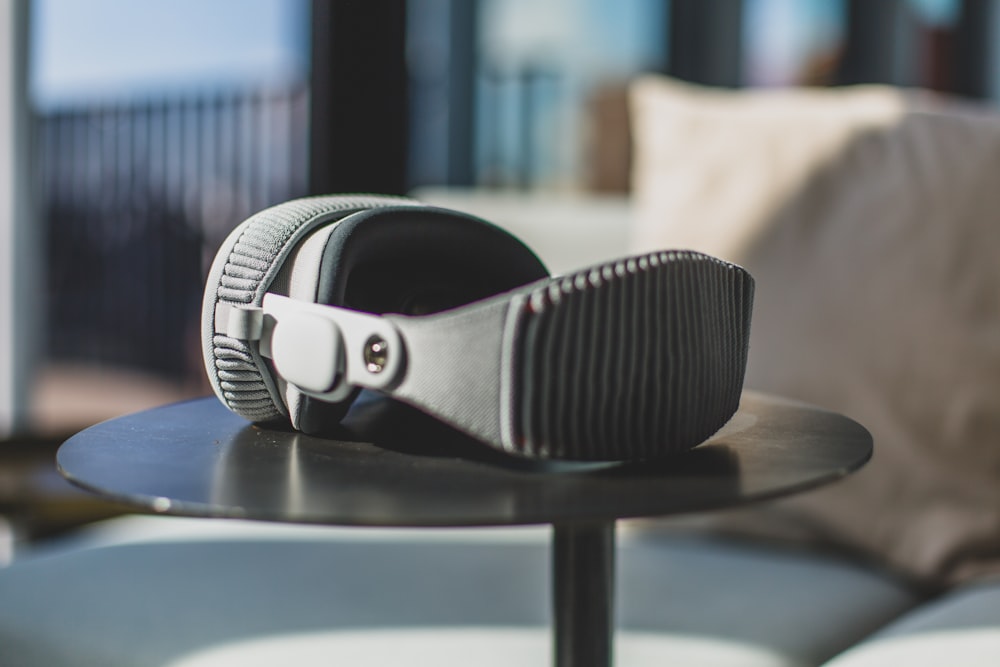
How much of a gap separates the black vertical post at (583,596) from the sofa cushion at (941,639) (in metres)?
0.27

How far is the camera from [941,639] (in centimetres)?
73

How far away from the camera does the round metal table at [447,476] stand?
0.40 metres

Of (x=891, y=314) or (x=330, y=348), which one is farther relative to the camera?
(x=891, y=314)

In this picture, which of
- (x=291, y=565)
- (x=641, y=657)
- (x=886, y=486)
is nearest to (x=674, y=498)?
(x=641, y=657)

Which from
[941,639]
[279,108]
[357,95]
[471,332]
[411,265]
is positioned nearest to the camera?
[471,332]

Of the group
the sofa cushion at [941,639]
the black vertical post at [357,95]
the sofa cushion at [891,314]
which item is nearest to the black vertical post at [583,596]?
the sofa cushion at [941,639]

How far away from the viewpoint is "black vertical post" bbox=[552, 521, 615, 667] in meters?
0.54

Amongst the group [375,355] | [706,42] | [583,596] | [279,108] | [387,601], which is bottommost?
[387,601]

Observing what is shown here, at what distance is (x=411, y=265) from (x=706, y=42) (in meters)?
2.46

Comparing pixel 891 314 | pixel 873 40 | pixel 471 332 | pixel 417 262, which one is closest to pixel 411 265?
pixel 417 262

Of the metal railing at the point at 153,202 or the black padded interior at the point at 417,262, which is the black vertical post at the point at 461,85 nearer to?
the metal railing at the point at 153,202

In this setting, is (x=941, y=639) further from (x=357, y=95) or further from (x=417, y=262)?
(x=357, y=95)

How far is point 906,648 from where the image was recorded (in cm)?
72

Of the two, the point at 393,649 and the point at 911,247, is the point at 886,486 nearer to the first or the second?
the point at 911,247
